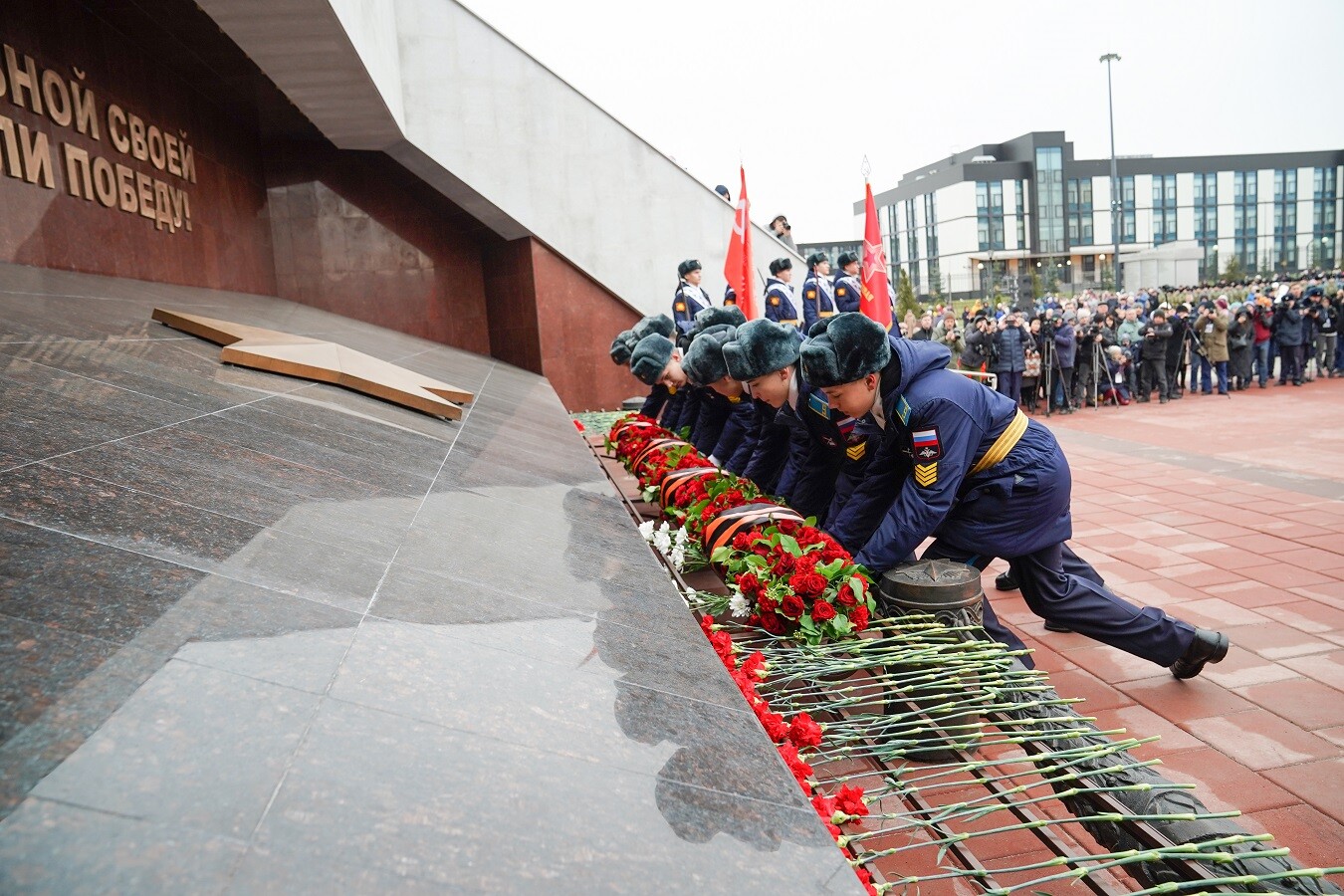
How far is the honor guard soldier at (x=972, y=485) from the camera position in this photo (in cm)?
291

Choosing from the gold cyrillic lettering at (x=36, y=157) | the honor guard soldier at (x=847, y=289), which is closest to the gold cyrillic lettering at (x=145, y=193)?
the gold cyrillic lettering at (x=36, y=157)

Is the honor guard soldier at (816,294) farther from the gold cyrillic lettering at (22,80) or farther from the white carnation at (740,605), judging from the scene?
the white carnation at (740,605)

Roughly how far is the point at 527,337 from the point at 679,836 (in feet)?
32.8

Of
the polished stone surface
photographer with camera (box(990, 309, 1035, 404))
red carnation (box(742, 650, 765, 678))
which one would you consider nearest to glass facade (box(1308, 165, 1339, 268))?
photographer with camera (box(990, 309, 1035, 404))

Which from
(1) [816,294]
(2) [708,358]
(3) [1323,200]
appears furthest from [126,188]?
(3) [1323,200]

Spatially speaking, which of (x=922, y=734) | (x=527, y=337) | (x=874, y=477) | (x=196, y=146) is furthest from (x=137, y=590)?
(x=527, y=337)

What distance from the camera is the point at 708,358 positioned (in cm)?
434

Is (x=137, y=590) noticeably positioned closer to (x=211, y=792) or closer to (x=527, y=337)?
(x=211, y=792)

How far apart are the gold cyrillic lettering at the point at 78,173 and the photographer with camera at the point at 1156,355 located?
39.1 feet

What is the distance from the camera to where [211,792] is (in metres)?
1.04

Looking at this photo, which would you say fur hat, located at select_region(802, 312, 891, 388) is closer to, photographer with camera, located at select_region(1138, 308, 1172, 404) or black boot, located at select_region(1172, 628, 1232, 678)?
black boot, located at select_region(1172, 628, 1232, 678)

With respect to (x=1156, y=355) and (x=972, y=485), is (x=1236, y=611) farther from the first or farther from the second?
(x=1156, y=355)

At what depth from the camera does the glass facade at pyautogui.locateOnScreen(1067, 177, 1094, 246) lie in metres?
58.6

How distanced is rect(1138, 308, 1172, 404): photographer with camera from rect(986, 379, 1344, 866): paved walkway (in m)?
4.37
